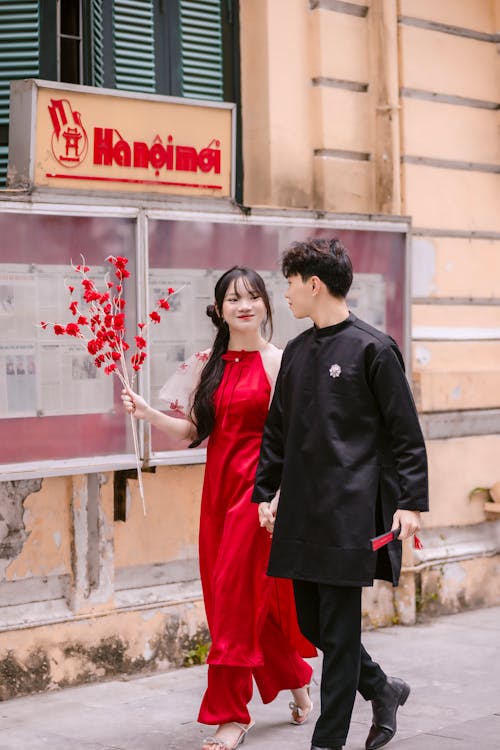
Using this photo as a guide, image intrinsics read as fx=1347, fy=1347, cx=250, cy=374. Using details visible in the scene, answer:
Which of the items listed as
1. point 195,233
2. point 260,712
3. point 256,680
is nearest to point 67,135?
point 195,233

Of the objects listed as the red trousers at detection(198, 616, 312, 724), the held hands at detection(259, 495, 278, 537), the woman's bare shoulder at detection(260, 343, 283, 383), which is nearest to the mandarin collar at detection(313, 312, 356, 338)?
the woman's bare shoulder at detection(260, 343, 283, 383)

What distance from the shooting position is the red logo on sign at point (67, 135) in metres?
6.11

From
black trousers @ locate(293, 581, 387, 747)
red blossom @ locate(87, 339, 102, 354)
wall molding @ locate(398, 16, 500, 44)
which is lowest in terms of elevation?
black trousers @ locate(293, 581, 387, 747)

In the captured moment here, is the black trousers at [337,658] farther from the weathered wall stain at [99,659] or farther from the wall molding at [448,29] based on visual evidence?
the wall molding at [448,29]

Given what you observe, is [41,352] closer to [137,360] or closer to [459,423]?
[137,360]

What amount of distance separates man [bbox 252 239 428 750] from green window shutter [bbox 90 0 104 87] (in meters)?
2.50

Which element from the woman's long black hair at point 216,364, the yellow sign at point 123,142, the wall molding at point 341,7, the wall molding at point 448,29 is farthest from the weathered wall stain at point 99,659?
the wall molding at point 448,29

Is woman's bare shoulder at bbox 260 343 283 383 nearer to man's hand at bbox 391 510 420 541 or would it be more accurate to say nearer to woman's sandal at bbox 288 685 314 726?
man's hand at bbox 391 510 420 541

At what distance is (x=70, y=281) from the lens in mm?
6195

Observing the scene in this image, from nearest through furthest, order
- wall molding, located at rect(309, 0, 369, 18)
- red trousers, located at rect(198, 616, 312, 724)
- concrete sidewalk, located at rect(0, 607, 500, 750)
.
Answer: red trousers, located at rect(198, 616, 312, 724) → concrete sidewalk, located at rect(0, 607, 500, 750) → wall molding, located at rect(309, 0, 369, 18)

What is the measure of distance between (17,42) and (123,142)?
924 millimetres

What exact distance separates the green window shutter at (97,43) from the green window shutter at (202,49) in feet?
1.66

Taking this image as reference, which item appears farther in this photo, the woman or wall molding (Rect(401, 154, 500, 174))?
wall molding (Rect(401, 154, 500, 174))

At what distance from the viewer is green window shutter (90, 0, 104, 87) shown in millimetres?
6957
